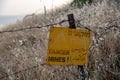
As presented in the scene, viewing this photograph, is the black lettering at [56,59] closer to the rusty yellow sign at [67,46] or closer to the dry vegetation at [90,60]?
the rusty yellow sign at [67,46]

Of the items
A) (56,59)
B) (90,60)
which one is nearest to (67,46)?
(56,59)

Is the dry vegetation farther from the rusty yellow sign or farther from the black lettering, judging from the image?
the black lettering

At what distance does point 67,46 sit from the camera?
11.0ft

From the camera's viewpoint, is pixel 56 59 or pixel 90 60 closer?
pixel 56 59

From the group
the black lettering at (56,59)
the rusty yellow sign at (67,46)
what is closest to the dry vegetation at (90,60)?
the rusty yellow sign at (67,46)

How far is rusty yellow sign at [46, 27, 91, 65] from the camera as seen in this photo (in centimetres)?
326

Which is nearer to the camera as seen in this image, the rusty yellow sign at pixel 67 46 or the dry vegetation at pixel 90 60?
the rusty yellow sign at pixel 67 46

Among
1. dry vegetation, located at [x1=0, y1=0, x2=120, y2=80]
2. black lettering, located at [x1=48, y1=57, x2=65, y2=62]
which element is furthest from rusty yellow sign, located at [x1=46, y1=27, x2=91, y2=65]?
dry vegetation, located at [x1=0, y1=0, x2=120, y2=80]

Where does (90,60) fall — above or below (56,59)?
below

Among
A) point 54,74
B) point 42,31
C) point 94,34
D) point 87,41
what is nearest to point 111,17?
point 94,34

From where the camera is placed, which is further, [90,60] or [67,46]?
[90,60]

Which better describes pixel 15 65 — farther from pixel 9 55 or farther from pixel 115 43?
pixel 115 43

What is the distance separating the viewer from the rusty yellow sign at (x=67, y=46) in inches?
128

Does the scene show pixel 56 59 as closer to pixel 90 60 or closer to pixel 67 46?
pixel 67 46
